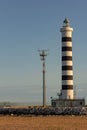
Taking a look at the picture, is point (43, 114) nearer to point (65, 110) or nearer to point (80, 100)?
point (65, 110)

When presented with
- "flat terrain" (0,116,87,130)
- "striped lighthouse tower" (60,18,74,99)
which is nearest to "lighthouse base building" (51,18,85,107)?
"striped lighthouse tower" (60,18,74,99)

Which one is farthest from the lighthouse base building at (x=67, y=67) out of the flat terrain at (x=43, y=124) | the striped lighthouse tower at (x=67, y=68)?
the flat terrain at (x=43, y=124)

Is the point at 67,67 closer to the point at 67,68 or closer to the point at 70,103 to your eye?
the point at 67,68

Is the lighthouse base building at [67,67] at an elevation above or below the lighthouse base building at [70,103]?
above

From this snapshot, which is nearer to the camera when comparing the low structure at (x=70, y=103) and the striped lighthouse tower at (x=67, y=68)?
the striped lighthouse tower at (x=67, y=68)

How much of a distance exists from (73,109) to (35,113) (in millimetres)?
5692

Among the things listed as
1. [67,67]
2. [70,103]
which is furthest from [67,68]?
[70,103]

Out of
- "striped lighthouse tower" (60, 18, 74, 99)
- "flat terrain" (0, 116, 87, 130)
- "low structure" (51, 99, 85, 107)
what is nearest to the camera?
"flat terrain" (0, 116, 87, 130)

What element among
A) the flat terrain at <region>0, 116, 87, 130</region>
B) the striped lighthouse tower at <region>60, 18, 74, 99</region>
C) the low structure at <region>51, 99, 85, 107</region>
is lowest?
the flat terrain at <region>0, 116, 87, 130</region>

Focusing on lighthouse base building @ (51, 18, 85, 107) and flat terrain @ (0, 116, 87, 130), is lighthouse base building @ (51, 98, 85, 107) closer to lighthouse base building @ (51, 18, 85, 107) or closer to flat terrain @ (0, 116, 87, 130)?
lighthouse base building @ (51, 18, 85, 107)

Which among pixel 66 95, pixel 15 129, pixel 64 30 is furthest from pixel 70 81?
pixel 15 129

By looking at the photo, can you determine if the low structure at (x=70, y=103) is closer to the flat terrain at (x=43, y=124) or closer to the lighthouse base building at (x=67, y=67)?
the lighthouse base building at (x=67, y=67)

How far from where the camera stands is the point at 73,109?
61031 millimetres

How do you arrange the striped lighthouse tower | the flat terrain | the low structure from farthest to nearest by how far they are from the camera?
the low structure < the striped lighthouse tower < the flat terrain
